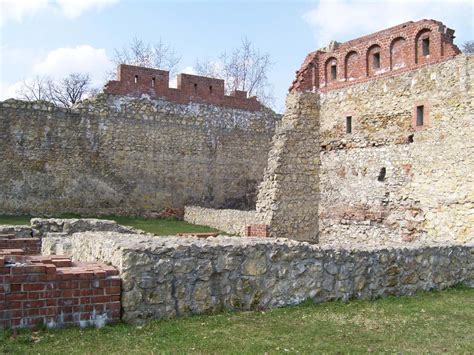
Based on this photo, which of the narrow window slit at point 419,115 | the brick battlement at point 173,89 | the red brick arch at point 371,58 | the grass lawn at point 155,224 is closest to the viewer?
the narrow window slit at point 419,115

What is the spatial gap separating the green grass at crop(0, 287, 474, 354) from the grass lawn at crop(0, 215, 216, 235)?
10.1 m

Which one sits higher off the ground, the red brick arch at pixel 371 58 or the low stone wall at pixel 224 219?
Answer: the red brick arch at pixel 371 58

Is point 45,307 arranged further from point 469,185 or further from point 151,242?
point 469,185

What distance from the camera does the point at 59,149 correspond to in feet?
63.1

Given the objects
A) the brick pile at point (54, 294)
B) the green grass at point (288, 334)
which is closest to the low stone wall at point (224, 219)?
the green grass at point (288, 334)

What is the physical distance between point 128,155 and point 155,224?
347 cm

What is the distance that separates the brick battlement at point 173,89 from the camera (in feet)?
67.7

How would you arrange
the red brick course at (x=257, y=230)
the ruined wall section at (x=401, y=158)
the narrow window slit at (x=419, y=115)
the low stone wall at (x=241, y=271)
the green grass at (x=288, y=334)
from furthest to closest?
1. the red brick course at (x=257, y=230)
2. the narrow window slit at (x=419, y=115)
3. the ruined wall section at (x=401, y=158)
4. the low stone wall at (x=241, y=271)
5. the green grass at (x=288, y=334)

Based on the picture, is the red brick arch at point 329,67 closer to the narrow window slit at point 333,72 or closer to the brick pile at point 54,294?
the narrow window slit at point 333,72

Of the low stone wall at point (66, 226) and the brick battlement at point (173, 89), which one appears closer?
the low stone wall at point (66, 226)

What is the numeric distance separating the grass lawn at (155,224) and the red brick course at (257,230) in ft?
8.46

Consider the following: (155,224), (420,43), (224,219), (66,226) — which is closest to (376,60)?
(420,43)

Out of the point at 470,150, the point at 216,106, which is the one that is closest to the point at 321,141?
the point at 470,150

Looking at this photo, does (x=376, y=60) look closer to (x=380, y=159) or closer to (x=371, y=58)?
(x=371, y=58)
